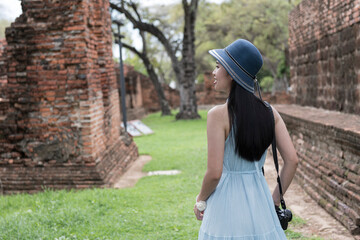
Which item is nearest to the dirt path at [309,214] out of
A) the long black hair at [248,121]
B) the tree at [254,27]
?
the long black hair at [248,121]

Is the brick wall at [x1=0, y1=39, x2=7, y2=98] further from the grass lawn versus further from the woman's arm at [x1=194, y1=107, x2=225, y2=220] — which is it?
the woman's arm at [x1=194, y1=107, x2=225, y2=220]

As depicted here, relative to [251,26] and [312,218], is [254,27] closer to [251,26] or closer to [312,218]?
[251,26]

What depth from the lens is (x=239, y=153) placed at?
6.79ft

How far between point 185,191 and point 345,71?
325 cm

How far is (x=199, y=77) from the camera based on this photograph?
38.4m

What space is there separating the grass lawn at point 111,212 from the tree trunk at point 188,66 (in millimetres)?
10509

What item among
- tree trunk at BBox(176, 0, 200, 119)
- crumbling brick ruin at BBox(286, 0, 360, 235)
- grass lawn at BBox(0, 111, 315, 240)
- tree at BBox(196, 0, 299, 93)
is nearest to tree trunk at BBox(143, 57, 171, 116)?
tree trunk at BBox(176, 0, 200, 119)

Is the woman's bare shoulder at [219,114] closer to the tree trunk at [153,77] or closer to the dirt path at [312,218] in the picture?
the dirt path at [312,218]

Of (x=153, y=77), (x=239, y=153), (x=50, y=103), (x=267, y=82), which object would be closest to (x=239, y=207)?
(x=239, y=153)

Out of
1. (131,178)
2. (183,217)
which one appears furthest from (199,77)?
(183,217)

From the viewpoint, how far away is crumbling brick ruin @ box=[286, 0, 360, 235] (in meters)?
4.32

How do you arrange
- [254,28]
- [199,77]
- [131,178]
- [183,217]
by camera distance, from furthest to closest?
1. [199,77]
2. [254,28]
3. [131,178]
4. [183,217]

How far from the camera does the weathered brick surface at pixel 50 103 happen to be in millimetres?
5977

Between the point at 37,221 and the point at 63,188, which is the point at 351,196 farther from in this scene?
the point at 63,188
